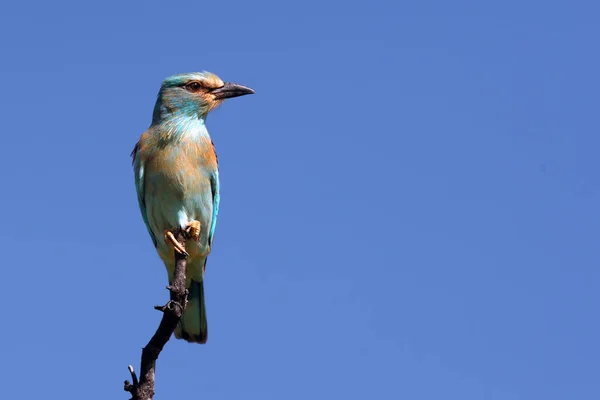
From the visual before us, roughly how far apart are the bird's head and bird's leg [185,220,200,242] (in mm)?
1052

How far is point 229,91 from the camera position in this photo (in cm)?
880

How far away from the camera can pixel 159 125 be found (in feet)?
27.8

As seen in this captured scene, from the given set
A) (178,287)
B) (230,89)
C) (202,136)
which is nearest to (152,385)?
(178,287)

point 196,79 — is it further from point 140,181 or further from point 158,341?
point 158,341

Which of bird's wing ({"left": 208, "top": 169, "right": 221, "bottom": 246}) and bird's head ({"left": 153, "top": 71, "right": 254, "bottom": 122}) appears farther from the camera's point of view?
bird's head ({"left": 153, "top": 71, "right": 254, "bottom": 122})

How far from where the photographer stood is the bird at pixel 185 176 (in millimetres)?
8102

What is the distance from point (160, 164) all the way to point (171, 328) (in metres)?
2.28

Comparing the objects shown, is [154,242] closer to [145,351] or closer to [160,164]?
[160,164]

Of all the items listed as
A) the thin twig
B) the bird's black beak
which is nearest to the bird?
the bird's black beak

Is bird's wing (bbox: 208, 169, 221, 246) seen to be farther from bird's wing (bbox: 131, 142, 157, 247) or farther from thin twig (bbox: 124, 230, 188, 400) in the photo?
thin twig (bbox: 124, 230, 188, 400)

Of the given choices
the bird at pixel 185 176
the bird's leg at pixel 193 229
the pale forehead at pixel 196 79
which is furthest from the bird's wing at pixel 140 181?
the pale forehead at pixel 196 79

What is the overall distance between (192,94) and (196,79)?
0.50 feet

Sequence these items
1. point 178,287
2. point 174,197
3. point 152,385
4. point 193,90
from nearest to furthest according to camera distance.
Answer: point 152,385
point 178,287
point 174,197
point 193,90

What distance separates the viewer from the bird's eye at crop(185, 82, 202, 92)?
8680mm
